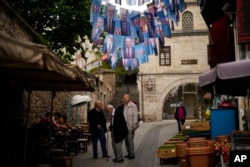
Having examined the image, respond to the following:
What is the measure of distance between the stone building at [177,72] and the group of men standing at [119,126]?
72.7 ft

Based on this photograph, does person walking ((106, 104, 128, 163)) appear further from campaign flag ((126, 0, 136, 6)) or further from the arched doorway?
the arched doorway

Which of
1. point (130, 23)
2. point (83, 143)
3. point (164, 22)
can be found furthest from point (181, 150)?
point (164, 22)

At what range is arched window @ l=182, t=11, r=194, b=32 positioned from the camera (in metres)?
34.6

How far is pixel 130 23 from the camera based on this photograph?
603 inches

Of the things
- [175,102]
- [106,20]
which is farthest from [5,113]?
[175,102]

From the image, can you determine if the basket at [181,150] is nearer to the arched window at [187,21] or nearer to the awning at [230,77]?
the awning at [230,77]

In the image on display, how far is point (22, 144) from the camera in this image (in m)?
9.67

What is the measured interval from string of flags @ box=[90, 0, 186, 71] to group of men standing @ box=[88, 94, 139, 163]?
11.7 feet

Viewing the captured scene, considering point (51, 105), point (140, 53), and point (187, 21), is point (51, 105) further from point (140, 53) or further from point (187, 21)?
point (187, 21)

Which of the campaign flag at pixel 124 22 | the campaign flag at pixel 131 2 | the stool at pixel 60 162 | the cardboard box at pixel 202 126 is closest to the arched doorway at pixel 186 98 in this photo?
the campaign flag at pixel 124 22

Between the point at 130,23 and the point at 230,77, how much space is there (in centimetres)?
934

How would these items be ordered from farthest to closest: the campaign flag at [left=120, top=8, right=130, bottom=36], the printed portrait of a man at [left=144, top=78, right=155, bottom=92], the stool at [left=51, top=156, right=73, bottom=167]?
the printed portrait of a man at [left=144, top=78, right=155, bottom=92] → the campaign flag at [left=120, top=8, right=130, bottom=36] → the stool at [left=51, top=156, right=73, bottom=167]

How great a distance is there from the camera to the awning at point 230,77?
6.33 m

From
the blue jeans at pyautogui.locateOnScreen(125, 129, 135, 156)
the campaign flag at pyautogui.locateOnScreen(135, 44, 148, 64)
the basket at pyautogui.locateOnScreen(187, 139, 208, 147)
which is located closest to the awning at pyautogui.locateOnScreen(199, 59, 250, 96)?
the basket at pyautogui.locateOnScreen(187, 139, 208, 147)
